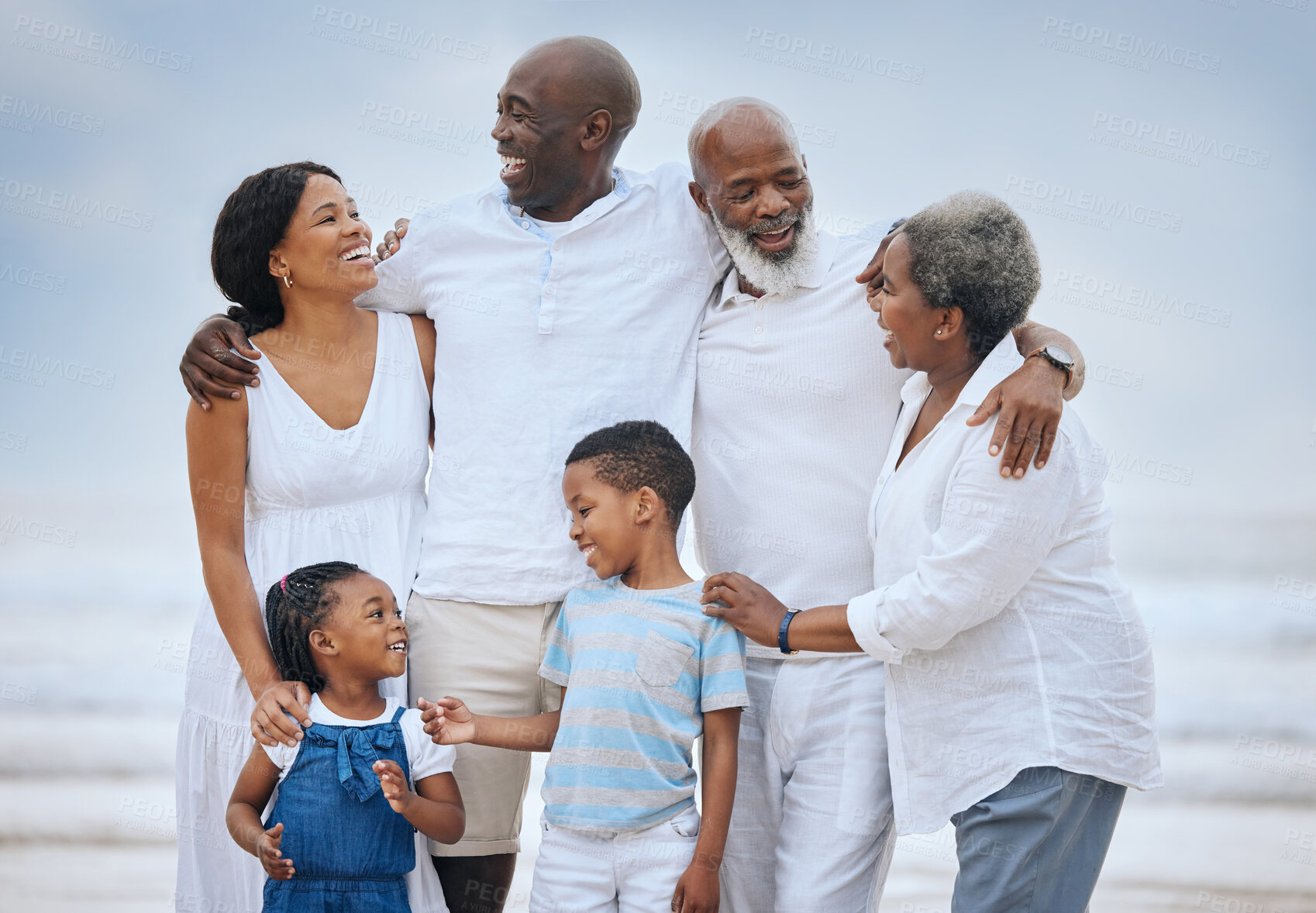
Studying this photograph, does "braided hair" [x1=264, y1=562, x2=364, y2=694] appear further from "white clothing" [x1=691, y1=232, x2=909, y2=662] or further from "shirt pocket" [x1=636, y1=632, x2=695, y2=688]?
"white clothing" [x1=691, y1=232, x2=909, y2=662]

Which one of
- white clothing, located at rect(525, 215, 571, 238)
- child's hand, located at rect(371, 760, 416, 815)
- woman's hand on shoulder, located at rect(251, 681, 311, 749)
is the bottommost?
child's hand, located at rect(371, 760, 416, 815)

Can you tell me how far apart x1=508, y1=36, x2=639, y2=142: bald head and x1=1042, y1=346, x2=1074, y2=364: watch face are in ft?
4.45

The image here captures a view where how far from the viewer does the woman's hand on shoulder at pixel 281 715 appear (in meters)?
2.50

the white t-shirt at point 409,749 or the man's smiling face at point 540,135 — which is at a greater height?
the man's smiling face at point 540,135

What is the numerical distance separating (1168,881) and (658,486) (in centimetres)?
485

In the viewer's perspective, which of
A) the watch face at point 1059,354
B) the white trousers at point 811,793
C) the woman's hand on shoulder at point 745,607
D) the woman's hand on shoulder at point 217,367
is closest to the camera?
the watch face at point 1059,354

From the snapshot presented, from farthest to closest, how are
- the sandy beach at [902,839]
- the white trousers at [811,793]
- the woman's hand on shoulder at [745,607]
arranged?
the sandy beach at [902,839] < the white trousers at [811,793] < the woman's hand on shoulder at [745,607]

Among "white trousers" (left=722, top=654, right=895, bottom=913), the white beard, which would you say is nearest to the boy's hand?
"white trousers" (left=722, top=654, right=895, bottom=913)

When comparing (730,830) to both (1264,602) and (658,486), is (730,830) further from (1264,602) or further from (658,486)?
(1264,602)

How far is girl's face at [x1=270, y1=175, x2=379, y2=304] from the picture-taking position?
9.43 ft

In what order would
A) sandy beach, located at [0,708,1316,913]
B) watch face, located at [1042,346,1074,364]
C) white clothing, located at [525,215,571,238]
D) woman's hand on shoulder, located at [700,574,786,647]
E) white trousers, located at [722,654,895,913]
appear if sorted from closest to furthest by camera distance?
watch face, located at [1042,346,1074,364] → woman's hand on shoulder, located at [700,574,786,647] → white trousers, located at [722,654,895,913] → white clothing, located at [525,215,571,238] → sandy beach, located at [0,708,1316,913]

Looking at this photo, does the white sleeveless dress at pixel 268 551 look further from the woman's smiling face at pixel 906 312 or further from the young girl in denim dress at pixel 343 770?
the woman's smiling face at pixel 906 312

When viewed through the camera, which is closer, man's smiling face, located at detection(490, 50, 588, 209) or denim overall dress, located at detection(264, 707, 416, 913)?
denim overall dress, located at detection(264, 707, 416, 913)

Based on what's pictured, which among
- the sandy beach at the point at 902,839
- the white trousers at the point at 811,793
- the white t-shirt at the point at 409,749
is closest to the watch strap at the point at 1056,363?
the white trousers at the point at 811,793
